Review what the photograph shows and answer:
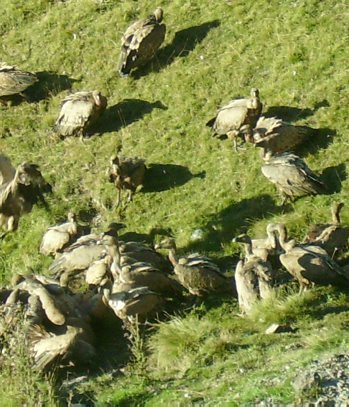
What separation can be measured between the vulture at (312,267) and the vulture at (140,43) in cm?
698

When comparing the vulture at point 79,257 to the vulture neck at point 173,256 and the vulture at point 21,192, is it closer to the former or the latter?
the vulture neck at point 173,256

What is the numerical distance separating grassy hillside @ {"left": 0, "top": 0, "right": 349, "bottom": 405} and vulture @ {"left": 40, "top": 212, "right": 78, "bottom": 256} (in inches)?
10.0

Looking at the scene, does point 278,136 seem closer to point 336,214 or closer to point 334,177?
point 334,177

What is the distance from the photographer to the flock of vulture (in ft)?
44.9

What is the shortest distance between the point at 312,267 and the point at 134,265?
8.31ft

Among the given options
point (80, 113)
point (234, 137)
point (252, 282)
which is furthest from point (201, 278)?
point (80, 113)

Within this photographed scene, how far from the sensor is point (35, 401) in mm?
11719

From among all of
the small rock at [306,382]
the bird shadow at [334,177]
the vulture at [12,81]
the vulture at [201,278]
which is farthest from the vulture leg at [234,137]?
the small rock at [306,382]

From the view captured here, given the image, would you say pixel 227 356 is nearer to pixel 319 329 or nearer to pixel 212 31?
pixel 319 329

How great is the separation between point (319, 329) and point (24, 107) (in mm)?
9788

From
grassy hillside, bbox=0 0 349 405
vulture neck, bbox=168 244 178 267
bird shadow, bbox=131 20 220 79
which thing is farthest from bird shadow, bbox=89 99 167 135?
vulture neck, bbox=168 244 178 267

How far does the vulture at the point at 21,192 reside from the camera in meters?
16.9

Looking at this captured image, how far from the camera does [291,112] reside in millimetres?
17953

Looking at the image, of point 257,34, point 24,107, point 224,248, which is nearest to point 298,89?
point 257,34
